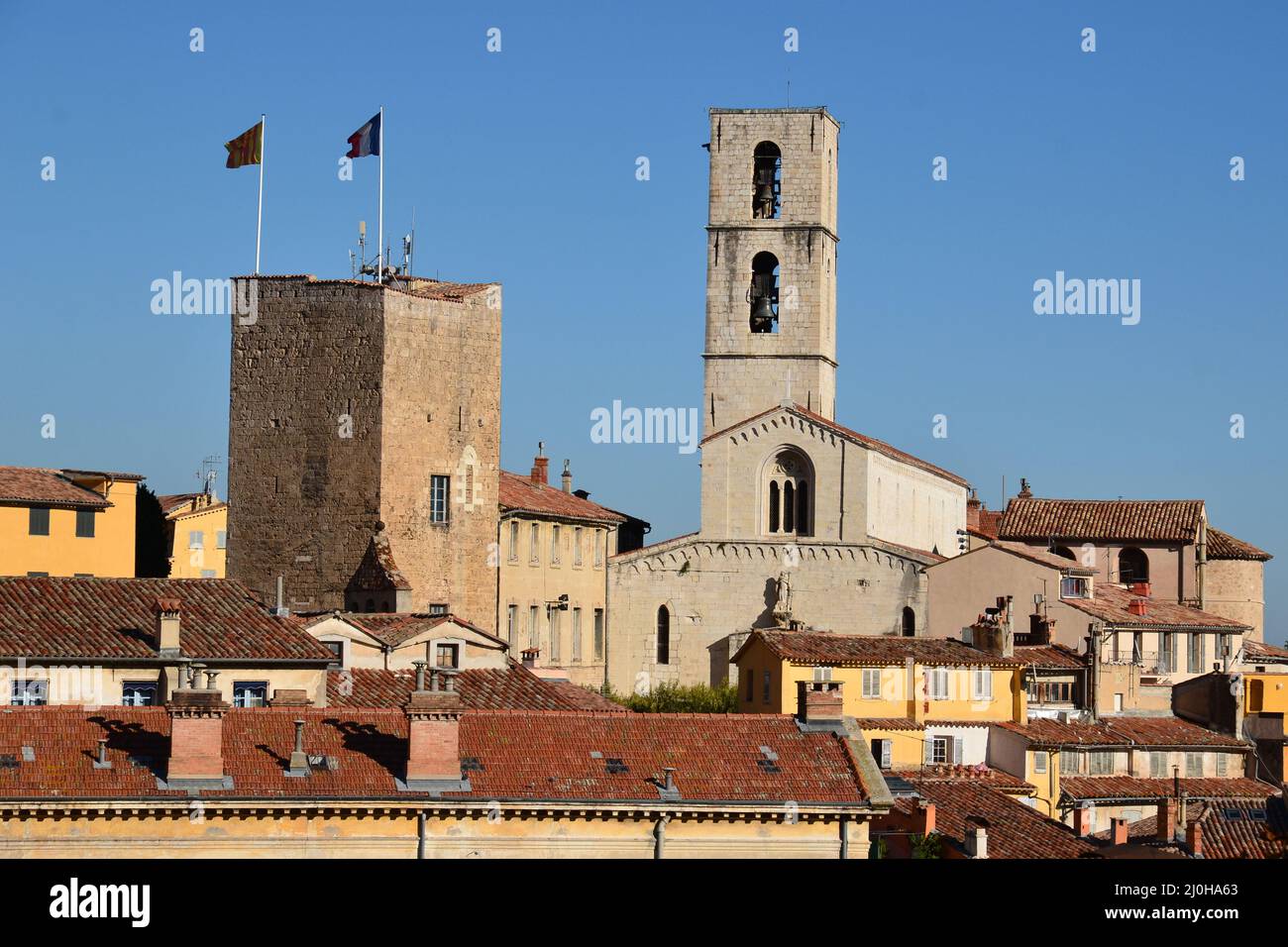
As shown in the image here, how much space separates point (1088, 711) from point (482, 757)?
→ 29152 mm

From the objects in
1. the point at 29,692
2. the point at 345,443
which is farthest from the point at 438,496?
the point at 29,692

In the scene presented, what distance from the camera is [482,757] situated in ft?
96.5

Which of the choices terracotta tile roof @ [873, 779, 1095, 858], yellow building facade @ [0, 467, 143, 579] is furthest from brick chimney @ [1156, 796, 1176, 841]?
yellow building facade @ [0, 467, 143, 579]

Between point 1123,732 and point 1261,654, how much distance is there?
2347cm

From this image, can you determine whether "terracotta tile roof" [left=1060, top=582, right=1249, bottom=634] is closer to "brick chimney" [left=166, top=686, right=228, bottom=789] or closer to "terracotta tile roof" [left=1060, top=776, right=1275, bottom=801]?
"terracotta tile roof" [left=1060, top=776, right=1275, bottom=801]

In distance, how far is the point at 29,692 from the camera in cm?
3600

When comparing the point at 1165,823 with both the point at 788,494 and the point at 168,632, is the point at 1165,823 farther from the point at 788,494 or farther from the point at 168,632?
the point at 788,494

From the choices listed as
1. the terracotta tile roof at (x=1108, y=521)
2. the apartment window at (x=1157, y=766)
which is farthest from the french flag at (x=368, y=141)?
the terracotta tile roof at (x=1108, y=521)

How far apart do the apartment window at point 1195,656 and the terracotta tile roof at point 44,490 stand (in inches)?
1207

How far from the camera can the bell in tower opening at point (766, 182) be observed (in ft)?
233

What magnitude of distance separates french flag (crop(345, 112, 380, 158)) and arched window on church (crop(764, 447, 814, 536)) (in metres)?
17.1

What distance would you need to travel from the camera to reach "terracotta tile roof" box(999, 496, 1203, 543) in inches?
3017
